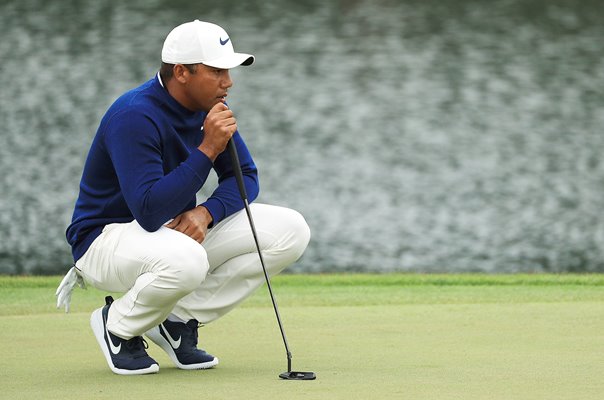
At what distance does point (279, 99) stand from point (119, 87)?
774 mm

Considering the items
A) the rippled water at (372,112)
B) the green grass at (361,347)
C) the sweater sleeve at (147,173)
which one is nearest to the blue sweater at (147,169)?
the sweater sleeve at (147,173)

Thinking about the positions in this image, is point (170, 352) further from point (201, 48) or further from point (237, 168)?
point (201, 48)

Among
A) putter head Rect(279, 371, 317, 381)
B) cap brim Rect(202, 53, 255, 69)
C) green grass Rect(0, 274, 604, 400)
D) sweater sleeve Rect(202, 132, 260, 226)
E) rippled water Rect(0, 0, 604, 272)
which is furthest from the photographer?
rippled water Rect(0, 0, 604, 272)

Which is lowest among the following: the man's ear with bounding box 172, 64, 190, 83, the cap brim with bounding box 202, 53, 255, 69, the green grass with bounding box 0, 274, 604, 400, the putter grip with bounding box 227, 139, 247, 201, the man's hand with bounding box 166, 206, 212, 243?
the green grass with bounding box 0, 274, 604, 400

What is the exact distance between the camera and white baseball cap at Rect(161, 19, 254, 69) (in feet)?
9.16

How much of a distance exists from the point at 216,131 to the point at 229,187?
0.32m

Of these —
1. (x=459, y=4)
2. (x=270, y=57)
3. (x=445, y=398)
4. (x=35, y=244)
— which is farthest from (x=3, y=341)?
(x=459, y=4)

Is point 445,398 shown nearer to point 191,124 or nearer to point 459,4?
point 191,124

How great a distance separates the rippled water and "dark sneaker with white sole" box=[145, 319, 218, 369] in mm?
2648

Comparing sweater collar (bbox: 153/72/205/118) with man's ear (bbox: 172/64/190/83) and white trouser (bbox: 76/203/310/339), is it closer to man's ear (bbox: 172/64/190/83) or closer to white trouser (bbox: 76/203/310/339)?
man's ear (bbox: 172/64/190/83)

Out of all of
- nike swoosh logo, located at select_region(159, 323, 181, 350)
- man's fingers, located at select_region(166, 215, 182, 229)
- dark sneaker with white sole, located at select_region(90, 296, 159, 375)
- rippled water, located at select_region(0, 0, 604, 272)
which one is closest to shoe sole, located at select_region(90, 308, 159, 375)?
dark sneaker with white sole, located at select_region(90, 296, 159, 375)

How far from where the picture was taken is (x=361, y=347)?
320 centimetres

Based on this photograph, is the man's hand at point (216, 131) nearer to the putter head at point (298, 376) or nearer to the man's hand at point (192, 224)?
the man's hand at point (192, 224)

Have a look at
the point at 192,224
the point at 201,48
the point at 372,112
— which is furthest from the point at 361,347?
the point at 372,112
